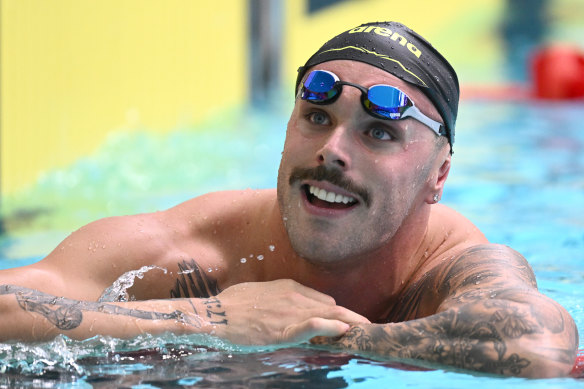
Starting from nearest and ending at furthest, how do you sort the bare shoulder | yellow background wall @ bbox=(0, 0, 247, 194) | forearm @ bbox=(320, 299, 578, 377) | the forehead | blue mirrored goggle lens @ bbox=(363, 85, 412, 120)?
forearm @ bbox=(320, 299, 578, 377)
blue mirrored goggle lens @ bbox=(363, 85, 412, 120)
the forehead
the bare shoulder
yellow background wall @ bbox=(0, 0, 247, 194)

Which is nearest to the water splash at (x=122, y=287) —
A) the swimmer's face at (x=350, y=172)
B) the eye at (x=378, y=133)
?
the swimmer's face at (x=350, y=172)

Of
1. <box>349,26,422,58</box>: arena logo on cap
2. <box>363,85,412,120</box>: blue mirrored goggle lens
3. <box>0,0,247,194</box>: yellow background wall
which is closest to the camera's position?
<box>363,85,412,120</box>: blue mirrored goggle lens

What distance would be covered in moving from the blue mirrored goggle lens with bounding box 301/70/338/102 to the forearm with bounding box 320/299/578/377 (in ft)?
2.66

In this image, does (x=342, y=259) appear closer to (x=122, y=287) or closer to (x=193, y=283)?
(x=193, y=283)

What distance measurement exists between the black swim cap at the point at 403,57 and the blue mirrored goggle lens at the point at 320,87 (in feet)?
0.55

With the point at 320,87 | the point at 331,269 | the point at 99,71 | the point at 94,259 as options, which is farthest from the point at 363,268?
the point at 99,71

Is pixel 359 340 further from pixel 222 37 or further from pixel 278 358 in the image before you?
pixel 222 37

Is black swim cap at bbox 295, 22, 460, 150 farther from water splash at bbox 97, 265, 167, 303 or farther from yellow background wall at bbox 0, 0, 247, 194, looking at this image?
yellow background wall at bbox 0, 0, 247, 194

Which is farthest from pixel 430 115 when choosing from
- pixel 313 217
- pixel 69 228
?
pixel 69 228

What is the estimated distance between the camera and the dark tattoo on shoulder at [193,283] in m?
3.24

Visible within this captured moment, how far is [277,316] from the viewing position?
2787 millimetres

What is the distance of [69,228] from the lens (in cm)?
577

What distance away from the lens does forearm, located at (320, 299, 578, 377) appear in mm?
2498

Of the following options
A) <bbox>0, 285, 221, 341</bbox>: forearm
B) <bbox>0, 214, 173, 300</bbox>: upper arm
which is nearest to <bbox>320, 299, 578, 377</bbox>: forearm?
<bbox>0, 285, 221, 341</bbox>: forearm
